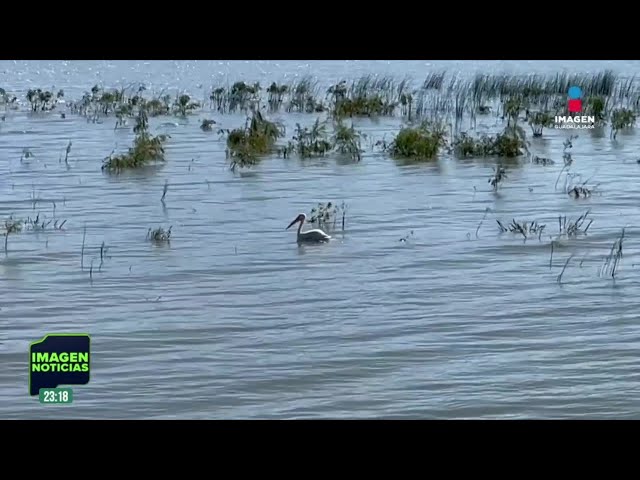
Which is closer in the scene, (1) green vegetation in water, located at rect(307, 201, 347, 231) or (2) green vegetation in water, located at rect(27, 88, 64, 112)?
(1) green vegetation in water, located at rect(307, 201, 347, 231)

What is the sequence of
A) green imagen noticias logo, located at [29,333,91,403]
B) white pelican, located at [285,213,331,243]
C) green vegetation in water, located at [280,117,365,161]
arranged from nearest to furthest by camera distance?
green imagen noticias logo, located at [29,333,91,403] → white pelican, located at [285,213,331,243] → green vegetation in water, located at [280,117,365,161]

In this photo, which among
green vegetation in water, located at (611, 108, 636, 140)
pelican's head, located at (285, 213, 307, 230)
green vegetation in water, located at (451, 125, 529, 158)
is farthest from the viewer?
green vegetation in water, located at (611, 108, 636, 140)

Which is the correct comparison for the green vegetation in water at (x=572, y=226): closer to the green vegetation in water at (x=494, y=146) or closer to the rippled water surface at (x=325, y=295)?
the rippled water surface at (x=325, y=295)

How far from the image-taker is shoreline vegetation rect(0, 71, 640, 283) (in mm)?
15859

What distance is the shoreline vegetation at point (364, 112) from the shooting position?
19391 millimetres

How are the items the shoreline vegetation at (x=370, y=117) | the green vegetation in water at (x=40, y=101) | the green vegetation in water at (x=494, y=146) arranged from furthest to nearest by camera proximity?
the green vegetation in water at (x=40, y=101), the green vegetation in water at (x=494, y=146), the shoreline vegetation at (x=370, y=117)

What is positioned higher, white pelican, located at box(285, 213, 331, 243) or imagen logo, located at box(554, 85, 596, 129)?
imagen logo, located at box(554, 85, 596, 129)

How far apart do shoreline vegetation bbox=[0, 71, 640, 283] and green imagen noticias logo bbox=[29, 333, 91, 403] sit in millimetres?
4272

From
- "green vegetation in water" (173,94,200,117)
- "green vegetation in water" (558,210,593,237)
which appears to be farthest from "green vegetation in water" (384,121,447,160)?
"green vegetation in water" (173,94,200,117)

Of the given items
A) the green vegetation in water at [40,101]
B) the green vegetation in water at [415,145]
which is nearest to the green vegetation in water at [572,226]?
the green vegetation in water at [415,145]

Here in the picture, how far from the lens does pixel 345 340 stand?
9.24 meters

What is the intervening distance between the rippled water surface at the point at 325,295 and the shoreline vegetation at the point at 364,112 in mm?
798

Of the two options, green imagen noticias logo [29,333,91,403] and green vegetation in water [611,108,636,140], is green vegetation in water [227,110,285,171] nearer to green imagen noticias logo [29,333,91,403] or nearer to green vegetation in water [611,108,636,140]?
green vegetation in water [611,108,636,140]

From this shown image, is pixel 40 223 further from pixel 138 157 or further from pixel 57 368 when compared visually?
pixel 57 368
